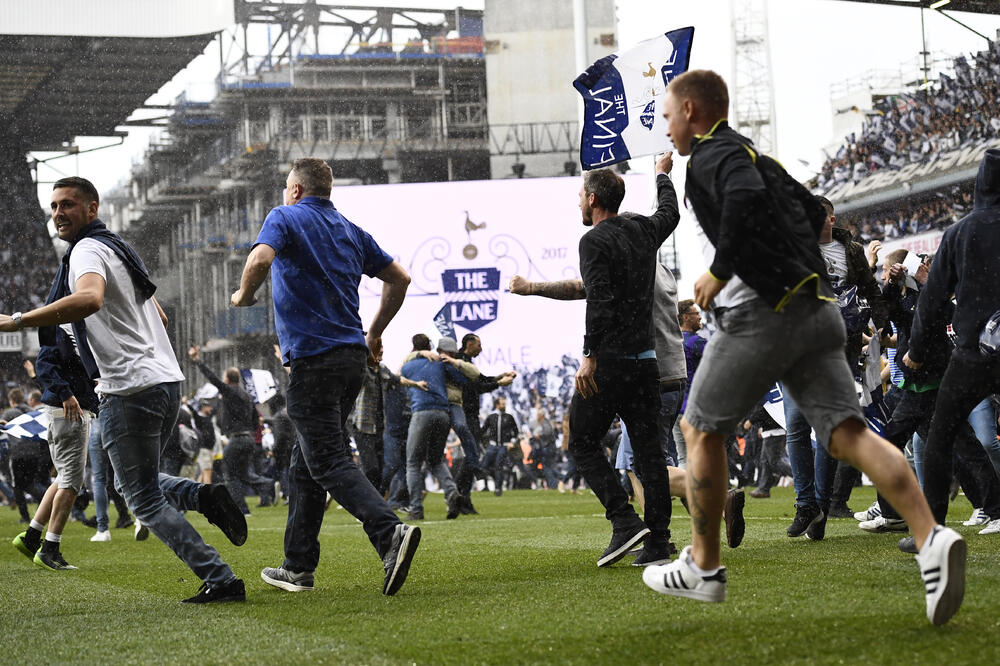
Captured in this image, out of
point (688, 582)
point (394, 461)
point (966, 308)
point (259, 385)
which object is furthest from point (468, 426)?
point (688, 582)

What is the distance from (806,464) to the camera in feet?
23.6

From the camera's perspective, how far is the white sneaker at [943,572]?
11.4ft

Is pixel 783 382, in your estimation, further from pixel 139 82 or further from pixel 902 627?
pixel 139 82

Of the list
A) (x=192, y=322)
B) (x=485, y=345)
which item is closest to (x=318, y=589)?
(x=485, y=345)

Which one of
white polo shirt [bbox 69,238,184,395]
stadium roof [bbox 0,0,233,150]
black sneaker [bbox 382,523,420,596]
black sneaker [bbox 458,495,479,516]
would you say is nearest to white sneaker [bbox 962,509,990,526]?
black sneaker [bbox 382,523,420,596]

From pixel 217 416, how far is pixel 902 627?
18068mm

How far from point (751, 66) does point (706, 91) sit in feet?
268

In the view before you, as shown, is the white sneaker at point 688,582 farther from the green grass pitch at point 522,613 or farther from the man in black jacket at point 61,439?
the man in black jacket at point 61,439

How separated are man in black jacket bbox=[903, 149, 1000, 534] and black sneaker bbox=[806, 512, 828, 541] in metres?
1.42

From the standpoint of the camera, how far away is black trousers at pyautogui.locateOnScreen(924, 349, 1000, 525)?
17.6 feet

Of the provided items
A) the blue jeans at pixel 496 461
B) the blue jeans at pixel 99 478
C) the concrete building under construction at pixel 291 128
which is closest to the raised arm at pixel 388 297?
the blue jeans at pixel 99 478

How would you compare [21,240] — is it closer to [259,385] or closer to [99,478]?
[259,385]

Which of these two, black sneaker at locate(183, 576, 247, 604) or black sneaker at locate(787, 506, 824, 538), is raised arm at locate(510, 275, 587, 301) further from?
black sneaker at locate(787, 506, 824, 538)

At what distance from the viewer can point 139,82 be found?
135 ft
